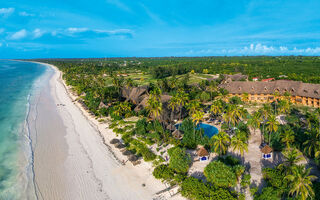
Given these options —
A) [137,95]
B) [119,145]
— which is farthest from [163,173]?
[137,95]

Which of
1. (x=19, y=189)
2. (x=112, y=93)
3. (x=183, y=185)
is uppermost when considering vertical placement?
(x=112, y=93)

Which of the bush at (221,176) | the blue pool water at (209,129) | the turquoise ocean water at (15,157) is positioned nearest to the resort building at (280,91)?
the blue pool water at (209,129)

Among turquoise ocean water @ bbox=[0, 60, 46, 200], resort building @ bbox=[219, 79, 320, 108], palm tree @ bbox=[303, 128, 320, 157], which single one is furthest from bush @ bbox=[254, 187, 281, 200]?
resort building @ bbox=[219, 79, 320, 108]

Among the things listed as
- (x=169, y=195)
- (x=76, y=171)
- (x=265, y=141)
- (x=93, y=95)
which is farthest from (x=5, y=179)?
(x=265, y=141)

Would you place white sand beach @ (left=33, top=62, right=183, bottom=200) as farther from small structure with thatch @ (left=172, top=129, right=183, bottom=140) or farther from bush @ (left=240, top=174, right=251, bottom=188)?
small structure with thatch @ (left=172, top=129, right=183, bottom=140)

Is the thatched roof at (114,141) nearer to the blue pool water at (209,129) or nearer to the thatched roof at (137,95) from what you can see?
the blue pool water at (209,129)

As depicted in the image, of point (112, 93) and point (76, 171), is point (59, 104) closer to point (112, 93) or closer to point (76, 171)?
point (112, 93)

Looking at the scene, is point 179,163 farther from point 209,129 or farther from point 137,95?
point 137,95
